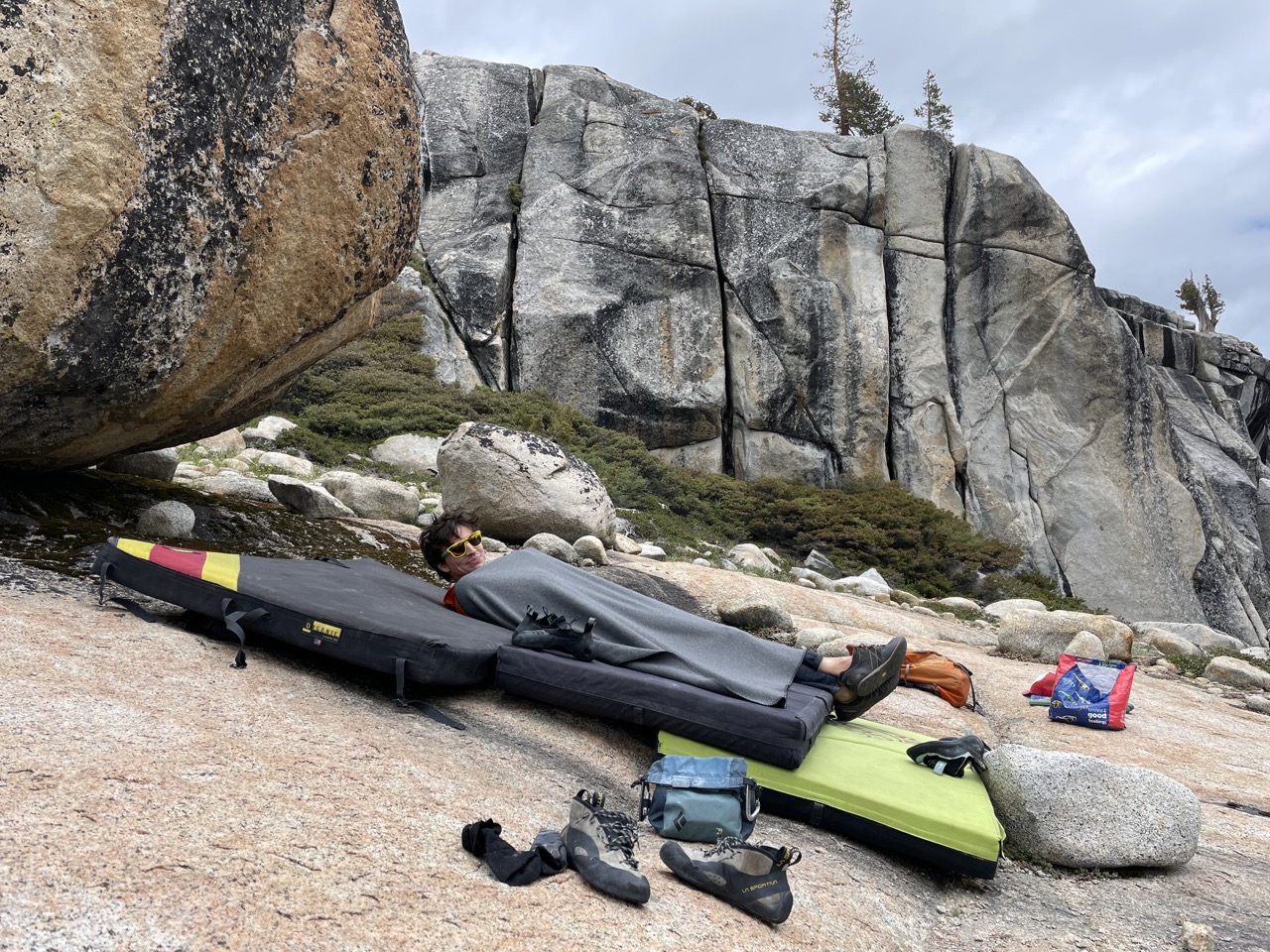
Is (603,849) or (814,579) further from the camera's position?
(814,579)

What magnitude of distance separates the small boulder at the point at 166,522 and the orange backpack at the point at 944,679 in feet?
13.4

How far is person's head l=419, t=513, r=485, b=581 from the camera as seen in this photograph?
4590 millimetres

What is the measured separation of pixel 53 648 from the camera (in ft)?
9.35

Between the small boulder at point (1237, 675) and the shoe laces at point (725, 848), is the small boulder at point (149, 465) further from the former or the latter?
the small boulder at point (1237, 675)

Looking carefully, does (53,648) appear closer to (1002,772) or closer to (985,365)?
(1002,772)

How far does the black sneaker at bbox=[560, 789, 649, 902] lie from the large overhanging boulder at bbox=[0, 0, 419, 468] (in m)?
2.80

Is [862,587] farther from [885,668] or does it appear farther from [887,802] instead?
[887,802]

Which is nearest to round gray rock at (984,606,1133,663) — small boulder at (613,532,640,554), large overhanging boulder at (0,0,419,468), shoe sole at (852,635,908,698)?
small boulder at (613,532,640,554)

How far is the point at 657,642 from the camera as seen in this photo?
3.71 meters

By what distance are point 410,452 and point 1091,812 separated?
10609 mm

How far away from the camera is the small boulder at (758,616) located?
6.57 m

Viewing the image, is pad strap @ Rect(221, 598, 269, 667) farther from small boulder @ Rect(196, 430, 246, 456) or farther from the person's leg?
small boulder @ Rect(196, 430, 246, 456)

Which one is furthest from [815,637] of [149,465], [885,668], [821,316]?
[821,316]

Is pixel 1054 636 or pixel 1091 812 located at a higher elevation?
pixel 1054 636
